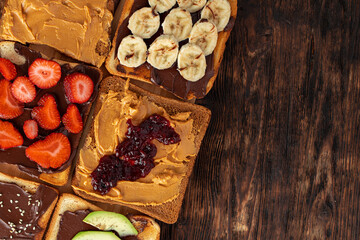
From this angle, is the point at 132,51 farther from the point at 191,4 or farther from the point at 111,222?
the point at 111,222

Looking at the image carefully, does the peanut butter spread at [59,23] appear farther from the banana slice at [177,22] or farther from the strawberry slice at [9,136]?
the strawberry slice at [9,136]

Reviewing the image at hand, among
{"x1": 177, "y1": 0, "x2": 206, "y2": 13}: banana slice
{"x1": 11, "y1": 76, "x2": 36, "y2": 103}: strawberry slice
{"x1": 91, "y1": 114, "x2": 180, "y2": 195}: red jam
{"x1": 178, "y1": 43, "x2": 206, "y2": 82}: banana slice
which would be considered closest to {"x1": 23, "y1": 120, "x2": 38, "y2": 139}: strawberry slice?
{"x1": 11, "y1": 76, "x2": 36, "y2": 103}: strawberry slice

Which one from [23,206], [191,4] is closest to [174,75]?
[191,4]

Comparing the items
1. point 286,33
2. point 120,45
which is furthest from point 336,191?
point 120,45

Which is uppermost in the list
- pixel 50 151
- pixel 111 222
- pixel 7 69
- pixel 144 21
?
pixel 144 21

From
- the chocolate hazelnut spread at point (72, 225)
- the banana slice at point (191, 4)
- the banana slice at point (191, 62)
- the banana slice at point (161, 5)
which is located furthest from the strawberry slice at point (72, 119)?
the banana slice at point (191, 4)

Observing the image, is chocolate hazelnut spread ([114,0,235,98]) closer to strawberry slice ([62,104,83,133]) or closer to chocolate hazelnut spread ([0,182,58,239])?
strawberry slice ([62,104,83,133])
